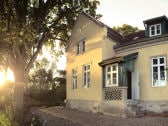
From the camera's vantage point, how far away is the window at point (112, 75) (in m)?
23.1

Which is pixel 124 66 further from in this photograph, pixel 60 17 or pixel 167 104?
pixel 60 17

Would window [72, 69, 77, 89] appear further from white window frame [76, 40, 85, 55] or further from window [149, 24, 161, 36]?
window [149, 24, 161, 36]

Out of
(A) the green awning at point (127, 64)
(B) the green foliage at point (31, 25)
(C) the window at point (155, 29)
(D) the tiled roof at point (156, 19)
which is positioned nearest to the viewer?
(A) the green awning at point (127, 64)

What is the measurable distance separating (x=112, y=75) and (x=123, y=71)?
4.00 ft

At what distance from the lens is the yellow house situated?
846 inches

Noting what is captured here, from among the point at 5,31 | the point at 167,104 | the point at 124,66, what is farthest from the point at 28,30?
the point at 167,104

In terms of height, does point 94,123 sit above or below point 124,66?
below

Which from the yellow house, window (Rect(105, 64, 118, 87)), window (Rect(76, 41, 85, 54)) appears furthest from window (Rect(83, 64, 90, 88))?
window (Rect(105, 64, 118, 87))

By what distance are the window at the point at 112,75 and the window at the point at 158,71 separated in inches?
112

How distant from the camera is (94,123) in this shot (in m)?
17.7

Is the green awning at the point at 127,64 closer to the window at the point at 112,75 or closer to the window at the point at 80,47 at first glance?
the window at the point at 112,75

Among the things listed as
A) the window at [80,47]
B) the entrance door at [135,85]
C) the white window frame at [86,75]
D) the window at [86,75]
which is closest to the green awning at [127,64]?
the entrance door at [135,85]

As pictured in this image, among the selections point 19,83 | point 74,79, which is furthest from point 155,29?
point 19,83

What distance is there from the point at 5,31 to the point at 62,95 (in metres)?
20.2
